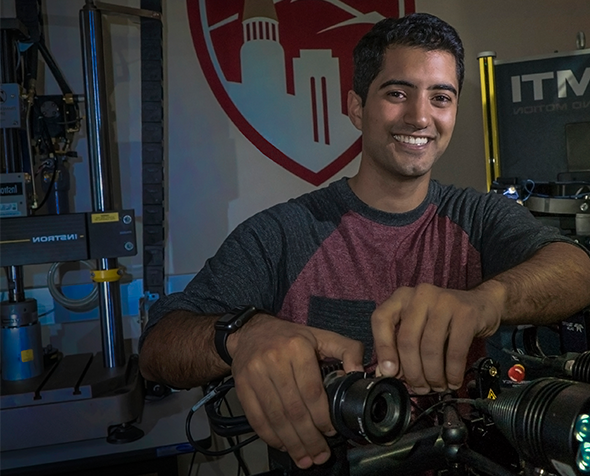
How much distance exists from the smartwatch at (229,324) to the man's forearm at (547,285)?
372 mm

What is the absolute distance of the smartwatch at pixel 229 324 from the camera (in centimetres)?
86

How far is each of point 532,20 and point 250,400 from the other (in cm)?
294

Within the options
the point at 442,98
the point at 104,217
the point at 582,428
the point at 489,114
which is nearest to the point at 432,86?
the point at 442,98

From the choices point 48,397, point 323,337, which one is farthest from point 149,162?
point 323,337

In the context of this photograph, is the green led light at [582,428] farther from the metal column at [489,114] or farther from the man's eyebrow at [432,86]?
the metal column at [489,114]

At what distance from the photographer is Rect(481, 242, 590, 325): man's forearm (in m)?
0.99

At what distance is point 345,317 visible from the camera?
1513mm

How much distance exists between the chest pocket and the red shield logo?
4.49 feet

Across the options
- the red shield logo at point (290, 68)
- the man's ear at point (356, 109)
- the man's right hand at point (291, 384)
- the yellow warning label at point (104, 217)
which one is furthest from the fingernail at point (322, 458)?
the red shield logo at point (290, 68)

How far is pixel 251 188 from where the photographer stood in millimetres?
2764

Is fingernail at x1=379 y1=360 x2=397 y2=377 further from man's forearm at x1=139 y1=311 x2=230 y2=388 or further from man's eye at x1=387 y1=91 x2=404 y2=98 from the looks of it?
man's eye at x1=387 y1=91 x2=404 y2=98

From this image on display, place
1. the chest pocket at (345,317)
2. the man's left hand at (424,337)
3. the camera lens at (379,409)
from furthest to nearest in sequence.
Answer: the chest pocket at (345,317) < the man's left hand at (424,337) < the camera lens at (379,409)

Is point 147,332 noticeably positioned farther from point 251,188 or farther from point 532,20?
point 532,20

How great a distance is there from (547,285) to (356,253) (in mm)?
557
